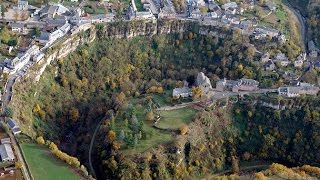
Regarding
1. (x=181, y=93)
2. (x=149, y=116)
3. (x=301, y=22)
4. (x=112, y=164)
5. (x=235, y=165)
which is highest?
(x=301, y=22)

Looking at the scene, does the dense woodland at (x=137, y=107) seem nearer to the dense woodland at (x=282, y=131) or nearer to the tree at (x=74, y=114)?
the tree at (x=74, y=114)

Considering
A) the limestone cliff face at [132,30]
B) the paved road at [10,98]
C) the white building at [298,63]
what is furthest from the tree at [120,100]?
the white building at [298,63]

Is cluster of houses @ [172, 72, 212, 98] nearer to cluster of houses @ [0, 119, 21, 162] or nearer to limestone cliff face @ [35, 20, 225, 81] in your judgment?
limestone cliff face @ [35, 20, 225, 81]

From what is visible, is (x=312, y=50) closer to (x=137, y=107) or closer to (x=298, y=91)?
(x=298, y=91)

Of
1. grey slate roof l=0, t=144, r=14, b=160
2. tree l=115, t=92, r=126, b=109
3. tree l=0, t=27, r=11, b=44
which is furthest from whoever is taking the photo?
tree l=0, t=27, r=11, b=44

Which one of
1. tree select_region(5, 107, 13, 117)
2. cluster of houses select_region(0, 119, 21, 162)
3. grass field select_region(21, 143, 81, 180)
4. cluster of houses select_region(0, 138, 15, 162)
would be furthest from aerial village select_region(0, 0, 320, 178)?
grass field select_region(21, 143, 81, 180)

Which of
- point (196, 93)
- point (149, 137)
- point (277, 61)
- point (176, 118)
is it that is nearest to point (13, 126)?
point (149, 137)
